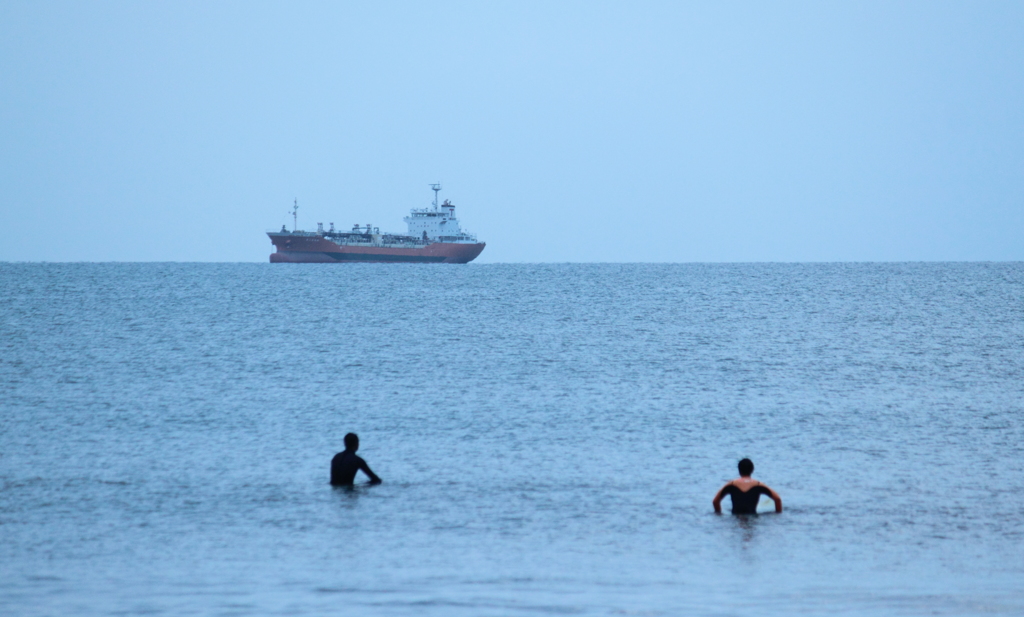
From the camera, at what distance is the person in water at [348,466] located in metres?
14.8

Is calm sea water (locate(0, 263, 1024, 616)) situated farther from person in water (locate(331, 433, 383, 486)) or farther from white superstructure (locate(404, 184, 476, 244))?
white superstructure (locate(404, 184, 476, 244))

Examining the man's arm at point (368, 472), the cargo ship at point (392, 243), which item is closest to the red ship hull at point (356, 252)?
the cargo ship at point (392, 243)

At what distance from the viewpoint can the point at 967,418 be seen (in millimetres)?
21828

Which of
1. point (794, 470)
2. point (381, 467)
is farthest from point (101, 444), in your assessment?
point (794, 470)

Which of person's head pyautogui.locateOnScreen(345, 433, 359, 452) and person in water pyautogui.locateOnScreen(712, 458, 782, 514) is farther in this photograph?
person's head pyautogui.locateOnScreen(345, 433, 359, 452)

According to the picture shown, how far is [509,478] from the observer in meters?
15.7

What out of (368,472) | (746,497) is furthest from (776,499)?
(368,472)

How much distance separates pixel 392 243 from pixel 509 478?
125m

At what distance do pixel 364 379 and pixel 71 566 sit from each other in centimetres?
1881

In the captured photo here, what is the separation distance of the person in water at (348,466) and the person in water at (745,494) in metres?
5.00

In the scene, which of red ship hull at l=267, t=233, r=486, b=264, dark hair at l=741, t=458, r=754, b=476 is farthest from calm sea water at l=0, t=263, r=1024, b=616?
red ship hull at l=267, t=233, r=486, b=264

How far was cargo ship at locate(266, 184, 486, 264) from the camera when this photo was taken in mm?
136125

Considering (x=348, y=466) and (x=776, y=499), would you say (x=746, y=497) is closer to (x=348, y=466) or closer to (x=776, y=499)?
(x=776, y=499)

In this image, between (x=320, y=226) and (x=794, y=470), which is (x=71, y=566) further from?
(x=320, y=226)
